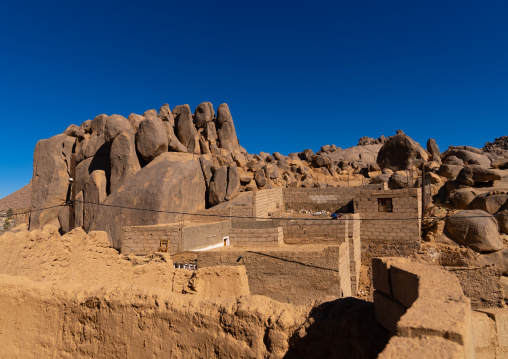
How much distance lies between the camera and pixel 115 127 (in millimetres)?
22828

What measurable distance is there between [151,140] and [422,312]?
67.9 feet

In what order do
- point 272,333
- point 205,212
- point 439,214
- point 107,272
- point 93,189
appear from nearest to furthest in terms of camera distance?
point 272,333 < point 107,272 < point 439,214 < point 205,212 < point 93,189

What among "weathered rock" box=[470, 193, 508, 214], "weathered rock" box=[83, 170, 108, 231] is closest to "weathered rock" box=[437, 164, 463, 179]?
"weathered rock" box=[470, 193, 508, 214]

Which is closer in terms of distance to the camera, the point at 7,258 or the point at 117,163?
the point at 7,258

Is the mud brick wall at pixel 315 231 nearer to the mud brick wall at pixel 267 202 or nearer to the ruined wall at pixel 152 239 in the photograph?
the ruined wall at pixel 152 239

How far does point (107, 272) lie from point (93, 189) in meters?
16.6

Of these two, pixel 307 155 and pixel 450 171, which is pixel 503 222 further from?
pixel 307 155

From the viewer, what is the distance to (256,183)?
22.4 m

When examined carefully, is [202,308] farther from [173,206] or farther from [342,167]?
[342,167]

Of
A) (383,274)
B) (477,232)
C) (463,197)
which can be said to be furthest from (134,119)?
(383,274)

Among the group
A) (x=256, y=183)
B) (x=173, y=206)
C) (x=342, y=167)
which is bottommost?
(x=173, y=206)

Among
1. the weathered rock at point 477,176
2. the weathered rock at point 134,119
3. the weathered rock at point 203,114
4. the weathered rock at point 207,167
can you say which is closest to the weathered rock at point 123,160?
the weathered rock at point 134,119

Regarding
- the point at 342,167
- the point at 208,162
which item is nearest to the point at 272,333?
the point at 208,162

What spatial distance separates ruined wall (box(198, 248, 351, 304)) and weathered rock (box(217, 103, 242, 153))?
78.2 feet
